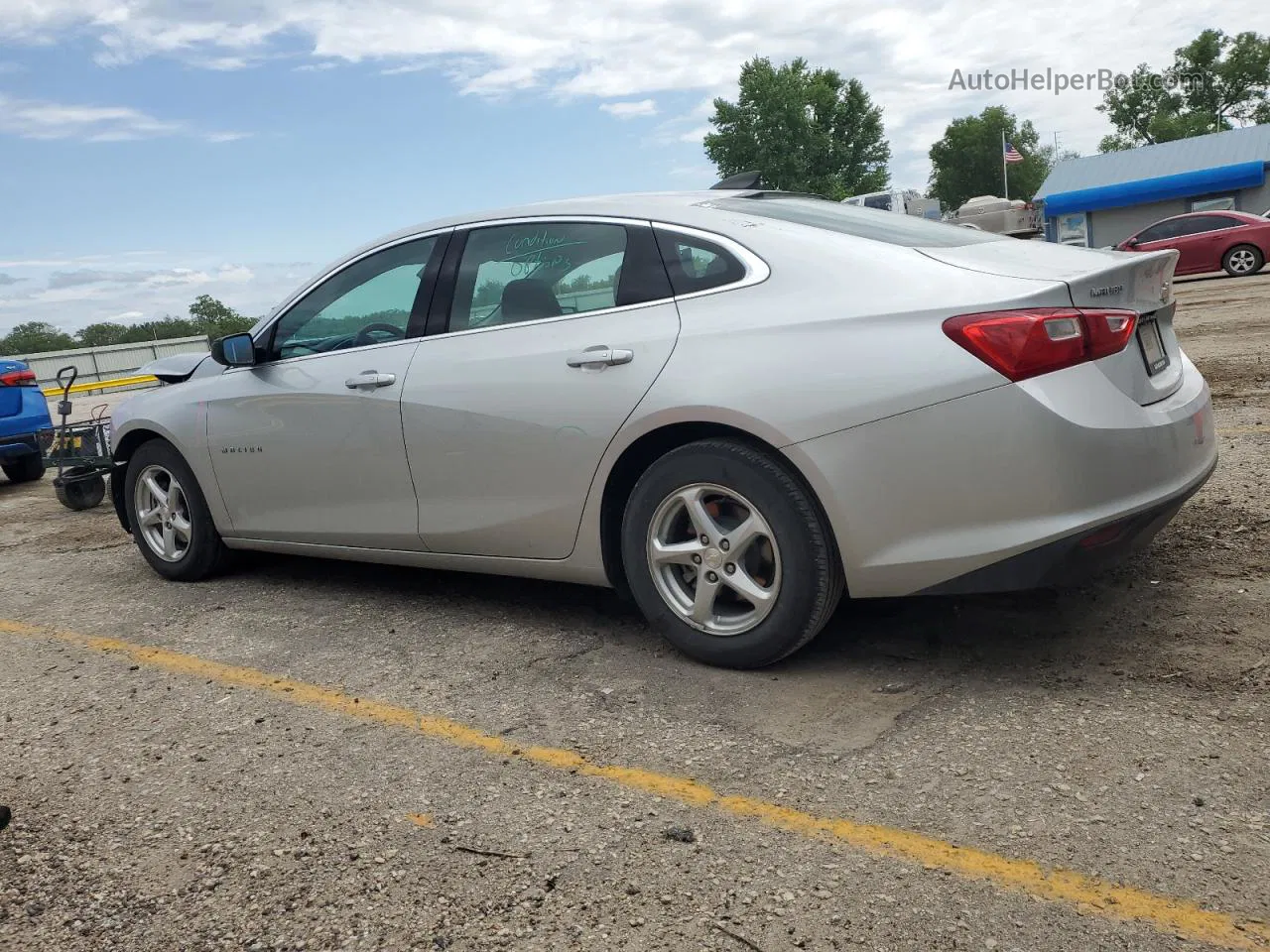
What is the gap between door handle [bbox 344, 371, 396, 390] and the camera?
4.32 meters

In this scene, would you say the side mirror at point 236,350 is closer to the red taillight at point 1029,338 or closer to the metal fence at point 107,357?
the red taillight at point 1029,338

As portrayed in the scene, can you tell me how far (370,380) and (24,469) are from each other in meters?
7.78

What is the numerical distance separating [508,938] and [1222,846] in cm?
151

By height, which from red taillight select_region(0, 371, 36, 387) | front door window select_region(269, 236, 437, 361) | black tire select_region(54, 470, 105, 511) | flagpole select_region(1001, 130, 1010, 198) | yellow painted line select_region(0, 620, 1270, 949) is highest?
flagpole select_region(1001, 130, 1010, 198)

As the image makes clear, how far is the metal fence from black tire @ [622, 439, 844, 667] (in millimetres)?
35807

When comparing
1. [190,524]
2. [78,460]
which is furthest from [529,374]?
[78,460]

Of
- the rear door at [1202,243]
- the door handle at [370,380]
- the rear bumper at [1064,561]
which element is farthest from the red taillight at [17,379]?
the rear door at [1202,243]

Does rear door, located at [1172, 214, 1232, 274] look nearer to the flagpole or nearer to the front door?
the front door

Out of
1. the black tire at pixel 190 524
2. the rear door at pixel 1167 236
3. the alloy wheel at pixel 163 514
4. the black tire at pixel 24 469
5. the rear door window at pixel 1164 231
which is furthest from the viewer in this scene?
the rear door window at pixel 1164 231

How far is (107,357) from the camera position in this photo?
126ft

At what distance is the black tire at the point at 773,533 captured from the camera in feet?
10.9

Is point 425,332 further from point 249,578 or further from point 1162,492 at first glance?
point 1162,492

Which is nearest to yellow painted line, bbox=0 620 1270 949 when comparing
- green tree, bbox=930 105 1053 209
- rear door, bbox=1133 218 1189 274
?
rear door, bbox=1133 218 1189 274

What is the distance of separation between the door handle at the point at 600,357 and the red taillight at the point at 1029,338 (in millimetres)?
1052
